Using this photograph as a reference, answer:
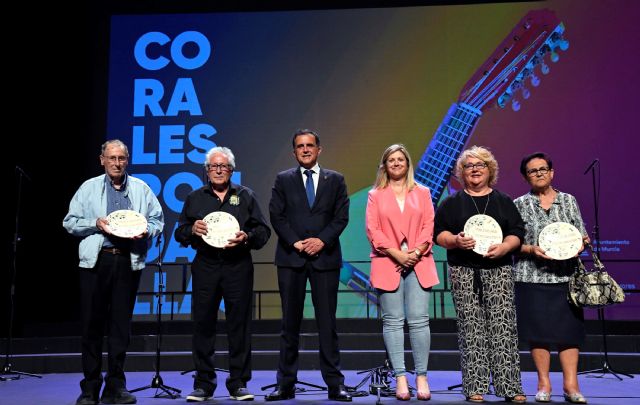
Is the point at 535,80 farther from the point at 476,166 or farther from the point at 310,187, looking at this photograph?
the point at 310,187

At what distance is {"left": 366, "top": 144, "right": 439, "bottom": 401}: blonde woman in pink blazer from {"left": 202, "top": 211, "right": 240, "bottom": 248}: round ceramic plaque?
813 mm

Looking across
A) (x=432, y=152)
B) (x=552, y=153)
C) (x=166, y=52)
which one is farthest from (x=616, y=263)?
(x=166, y=52)

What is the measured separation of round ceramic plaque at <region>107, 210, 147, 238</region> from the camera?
3414mm

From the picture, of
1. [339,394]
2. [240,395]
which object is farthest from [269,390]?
[339,394]

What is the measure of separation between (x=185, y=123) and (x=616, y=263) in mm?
4986

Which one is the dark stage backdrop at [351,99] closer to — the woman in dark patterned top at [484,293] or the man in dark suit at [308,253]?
the man in dark suit at [308,253]

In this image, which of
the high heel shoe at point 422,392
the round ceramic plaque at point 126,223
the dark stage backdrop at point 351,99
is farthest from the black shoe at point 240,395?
the dark stage backdrop at point 351,99

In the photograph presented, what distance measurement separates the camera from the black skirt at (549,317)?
332cm

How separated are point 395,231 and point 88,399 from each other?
2.03 m

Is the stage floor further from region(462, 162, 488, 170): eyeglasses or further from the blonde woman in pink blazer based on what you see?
region(462, 162, 488, 170): eyeglasses

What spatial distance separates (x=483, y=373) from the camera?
10.6 feet

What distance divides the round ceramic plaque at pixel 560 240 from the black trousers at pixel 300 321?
4.00 ft

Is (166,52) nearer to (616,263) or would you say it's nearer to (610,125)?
(610,125)

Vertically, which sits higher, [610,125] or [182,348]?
[610,125]
